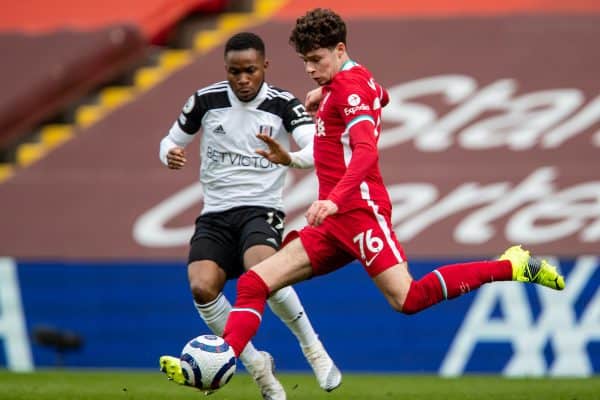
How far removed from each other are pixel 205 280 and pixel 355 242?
99 centimetres

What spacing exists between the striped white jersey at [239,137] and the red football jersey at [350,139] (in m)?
0.66

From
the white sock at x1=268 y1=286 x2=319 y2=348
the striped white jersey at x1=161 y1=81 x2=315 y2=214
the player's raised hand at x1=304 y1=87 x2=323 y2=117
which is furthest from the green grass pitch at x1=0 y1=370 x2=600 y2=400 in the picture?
the player's raised hand at x1=304 y1=87 x2=323 y2=117

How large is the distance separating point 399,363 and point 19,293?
155 inches

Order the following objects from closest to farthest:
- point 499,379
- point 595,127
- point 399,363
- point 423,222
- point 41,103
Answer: point 499,379, point 399,363, point 423,222, point 595,127, point 41,103

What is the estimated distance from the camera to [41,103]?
1562 centimetres

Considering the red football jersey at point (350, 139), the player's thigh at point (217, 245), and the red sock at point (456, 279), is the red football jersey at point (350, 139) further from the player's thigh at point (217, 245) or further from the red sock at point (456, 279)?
the player's thigh at point (217, 245)

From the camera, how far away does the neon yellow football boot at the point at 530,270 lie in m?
6.40

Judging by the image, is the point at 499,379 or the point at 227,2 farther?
the point at 227,2

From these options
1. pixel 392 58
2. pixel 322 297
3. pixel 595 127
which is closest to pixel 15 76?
pixel 392 58

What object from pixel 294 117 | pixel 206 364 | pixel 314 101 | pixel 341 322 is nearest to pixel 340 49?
pixel 314 101

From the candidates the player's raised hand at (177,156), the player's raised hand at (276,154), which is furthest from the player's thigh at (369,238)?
the player's raised hand at (177,156)

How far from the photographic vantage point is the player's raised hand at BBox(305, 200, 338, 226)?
5.79 metres

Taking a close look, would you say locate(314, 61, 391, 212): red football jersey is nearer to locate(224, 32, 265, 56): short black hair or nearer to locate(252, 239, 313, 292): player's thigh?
locate(252, 239, 313, 292): player's thigh

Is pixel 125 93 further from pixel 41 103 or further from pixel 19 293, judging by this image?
pixel 19 293
